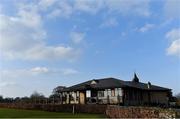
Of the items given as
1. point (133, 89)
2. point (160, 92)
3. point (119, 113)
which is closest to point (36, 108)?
point (133, 89)

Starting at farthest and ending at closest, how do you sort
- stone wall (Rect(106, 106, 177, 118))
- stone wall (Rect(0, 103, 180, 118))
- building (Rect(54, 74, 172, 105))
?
1. building (Rect(54, 74, 172, 105))
2. stone wall (Rect(0, 103, 180, 118))
3. stone wall (Rect(106, 106, 177, 118))

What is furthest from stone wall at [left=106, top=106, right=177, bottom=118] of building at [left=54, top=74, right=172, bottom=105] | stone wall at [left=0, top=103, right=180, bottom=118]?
building at [left=54, top=74, right=172, bottom=105]

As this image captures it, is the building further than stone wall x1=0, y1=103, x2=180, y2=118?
Yes

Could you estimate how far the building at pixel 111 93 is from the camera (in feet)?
154

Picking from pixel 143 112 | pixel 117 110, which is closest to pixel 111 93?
pixel 117 110

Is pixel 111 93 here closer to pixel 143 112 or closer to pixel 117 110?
pixel 117 110

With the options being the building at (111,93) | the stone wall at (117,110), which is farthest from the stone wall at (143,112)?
the building at (111,93)

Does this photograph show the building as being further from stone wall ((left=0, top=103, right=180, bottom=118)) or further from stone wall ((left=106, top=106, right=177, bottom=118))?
stone wall ((left=106, top=106, right=177, bottom=118))

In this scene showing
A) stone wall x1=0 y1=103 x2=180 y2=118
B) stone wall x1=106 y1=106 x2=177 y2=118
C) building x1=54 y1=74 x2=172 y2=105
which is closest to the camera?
stone wall x1=106 y1=106 x2=177 y2=118

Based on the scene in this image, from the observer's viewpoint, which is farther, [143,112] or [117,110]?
[117,110]

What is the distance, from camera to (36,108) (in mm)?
44781

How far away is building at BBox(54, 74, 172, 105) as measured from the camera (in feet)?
154

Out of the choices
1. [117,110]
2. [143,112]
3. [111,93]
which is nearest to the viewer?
[143,112]

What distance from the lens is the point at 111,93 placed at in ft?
159
